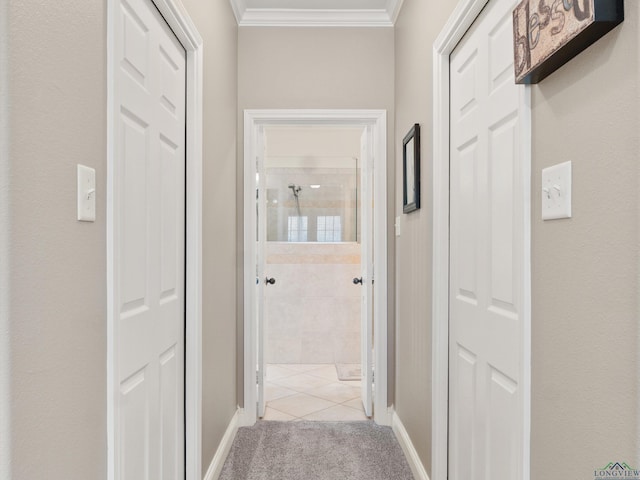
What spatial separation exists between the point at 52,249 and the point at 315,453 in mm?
2075

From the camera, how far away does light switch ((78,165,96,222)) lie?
934mm

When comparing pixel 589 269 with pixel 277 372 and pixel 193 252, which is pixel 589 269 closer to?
pixel 193 252

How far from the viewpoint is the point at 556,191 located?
38.1 inches

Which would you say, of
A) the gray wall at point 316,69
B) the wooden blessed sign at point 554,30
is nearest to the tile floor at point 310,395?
the gray wall at point 316,69

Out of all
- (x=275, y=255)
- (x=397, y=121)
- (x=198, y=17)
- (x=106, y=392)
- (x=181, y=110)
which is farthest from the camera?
(x=275, y=255)

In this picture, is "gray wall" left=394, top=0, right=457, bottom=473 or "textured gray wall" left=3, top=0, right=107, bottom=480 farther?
"gray wall" left=394, top=0, right=457, bottom=473

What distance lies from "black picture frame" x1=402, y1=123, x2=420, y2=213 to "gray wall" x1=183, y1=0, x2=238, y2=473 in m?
1.01

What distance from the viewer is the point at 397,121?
273cm

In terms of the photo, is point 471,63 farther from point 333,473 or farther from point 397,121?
point 333,473

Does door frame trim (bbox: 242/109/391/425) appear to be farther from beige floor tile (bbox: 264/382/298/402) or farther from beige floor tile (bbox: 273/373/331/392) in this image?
beige floor tile (bbox: 273/373/331/392)

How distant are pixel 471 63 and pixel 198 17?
1165 mm

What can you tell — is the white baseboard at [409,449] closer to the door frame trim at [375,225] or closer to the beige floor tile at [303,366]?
the door frame trim at [375,225]

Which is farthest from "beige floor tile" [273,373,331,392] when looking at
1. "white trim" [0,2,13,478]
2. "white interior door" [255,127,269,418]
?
"white trim" [0,2,13,478]

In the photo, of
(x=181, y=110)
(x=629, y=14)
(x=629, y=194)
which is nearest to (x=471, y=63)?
(x=629, y=14)
